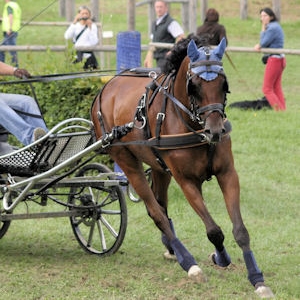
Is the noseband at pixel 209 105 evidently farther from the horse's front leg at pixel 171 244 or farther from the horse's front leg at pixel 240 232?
the horse's front leg at pixel 171 244

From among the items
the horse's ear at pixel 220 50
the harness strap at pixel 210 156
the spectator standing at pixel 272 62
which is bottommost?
the spectator standing at pixel 272 62

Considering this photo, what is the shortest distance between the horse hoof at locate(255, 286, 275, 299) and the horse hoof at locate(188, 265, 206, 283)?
0.56 m

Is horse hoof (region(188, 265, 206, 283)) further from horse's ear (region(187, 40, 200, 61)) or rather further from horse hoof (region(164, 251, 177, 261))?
horse's ear (region(187, 40, 200, 61))

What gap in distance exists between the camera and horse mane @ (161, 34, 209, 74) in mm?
6711

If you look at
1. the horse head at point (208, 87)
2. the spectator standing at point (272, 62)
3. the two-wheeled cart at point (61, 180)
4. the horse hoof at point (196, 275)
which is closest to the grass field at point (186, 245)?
the horse hoof at point (196, 275)

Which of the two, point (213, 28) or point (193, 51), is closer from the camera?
point (193, 51)

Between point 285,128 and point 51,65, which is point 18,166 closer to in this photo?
point 51,65

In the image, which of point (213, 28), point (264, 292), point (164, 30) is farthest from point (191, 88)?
point (164, 30)

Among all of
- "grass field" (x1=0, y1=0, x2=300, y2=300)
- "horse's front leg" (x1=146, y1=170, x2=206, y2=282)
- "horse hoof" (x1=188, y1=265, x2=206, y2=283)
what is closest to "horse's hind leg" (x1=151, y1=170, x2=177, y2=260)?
"horse's front leg" (x1=146, y1=170, x2=206, y2=282)

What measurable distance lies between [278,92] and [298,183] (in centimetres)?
477

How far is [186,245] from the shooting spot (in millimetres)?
8219

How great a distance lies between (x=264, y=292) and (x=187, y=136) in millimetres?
1219

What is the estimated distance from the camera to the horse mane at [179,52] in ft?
22.0

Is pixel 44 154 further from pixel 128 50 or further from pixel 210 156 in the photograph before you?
pixel 128 50
